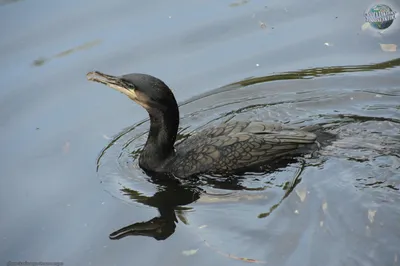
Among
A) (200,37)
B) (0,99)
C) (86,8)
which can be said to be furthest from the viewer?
(86,8)

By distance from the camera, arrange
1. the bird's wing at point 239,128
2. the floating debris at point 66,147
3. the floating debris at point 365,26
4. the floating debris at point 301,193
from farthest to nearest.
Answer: the floating debris at point 365,26, the floating debris at point 66,147, the bird's wing at point 239,128, the floating debris at point 301,193

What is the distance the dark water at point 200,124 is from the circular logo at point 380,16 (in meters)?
0.18

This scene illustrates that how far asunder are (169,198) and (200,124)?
1.50 meters

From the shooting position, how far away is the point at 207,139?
9.05 metres

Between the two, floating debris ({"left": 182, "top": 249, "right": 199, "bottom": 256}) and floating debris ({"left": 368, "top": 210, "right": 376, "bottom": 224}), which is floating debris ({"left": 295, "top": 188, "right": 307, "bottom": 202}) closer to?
floating debris ({"left": 368, "top": 210, "right": 376, "bottom": 224})

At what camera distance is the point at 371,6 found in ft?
38.7

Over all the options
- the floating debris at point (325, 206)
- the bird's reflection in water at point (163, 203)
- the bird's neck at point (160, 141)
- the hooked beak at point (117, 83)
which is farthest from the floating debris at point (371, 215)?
the hooked beak at point (117, 83)

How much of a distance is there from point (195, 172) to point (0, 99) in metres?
3.03

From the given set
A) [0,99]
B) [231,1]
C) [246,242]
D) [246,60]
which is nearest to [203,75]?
[246,60]

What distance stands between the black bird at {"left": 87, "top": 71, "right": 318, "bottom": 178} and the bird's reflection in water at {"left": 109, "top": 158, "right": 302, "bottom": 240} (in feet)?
0.31

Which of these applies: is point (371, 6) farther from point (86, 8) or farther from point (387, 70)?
point (86, 8)

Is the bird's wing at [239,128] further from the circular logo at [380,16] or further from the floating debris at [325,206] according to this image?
the circular logo at [380,16]

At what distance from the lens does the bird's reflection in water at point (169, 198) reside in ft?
27.2

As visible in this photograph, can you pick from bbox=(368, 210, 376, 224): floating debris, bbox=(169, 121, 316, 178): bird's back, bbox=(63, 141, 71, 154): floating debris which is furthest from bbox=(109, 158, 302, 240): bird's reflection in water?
bbox=(63, 141, 71, 154): floating debris
